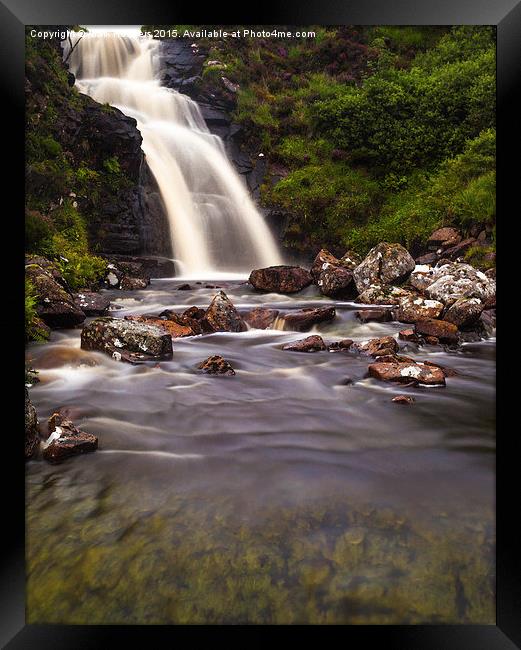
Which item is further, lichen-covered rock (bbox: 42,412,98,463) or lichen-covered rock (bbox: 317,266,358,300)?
lichen-covered rock (bbox: 317,266,358,300)

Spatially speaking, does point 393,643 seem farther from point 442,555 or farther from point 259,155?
point 259,155

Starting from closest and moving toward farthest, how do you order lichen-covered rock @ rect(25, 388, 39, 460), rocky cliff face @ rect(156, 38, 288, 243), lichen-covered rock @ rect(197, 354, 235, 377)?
lichen-covered rock @ rect(25, 388, 39, 460) < lichen-covered rock @ rect(197, 354, 235, 377) < rocky cliff face @ rect(156, 38, 288, 243)

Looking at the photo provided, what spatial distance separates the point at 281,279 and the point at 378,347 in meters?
2.38

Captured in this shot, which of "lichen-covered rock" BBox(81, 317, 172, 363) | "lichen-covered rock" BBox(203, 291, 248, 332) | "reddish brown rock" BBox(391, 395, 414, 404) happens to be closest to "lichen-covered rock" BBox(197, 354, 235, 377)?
"lichen-covered rock" BBox(81, 317, 172, 363)

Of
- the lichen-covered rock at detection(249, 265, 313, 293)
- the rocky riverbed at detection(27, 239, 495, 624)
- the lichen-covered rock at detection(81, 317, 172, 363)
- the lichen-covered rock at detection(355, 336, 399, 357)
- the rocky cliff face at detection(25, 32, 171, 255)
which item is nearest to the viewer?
the rocky riverbed at detection(27, 239, 495, 624)

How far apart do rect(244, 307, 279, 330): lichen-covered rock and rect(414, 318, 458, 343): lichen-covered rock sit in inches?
68.7

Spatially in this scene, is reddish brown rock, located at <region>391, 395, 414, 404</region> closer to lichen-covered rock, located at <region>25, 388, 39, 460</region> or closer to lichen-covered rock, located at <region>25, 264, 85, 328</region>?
lichen-covered rock, located at <region>25, 388, 39, 460</region>

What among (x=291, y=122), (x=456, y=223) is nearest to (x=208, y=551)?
(x=456, y=223)

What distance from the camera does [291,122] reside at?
1093 cm

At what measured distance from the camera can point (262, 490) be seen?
6.99ft

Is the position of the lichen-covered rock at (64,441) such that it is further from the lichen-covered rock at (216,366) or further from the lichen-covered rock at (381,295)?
the lichen-covered rock at (381,295)

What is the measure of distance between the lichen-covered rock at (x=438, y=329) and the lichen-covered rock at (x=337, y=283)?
1.95 m

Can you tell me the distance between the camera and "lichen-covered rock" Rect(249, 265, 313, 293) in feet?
21.5
